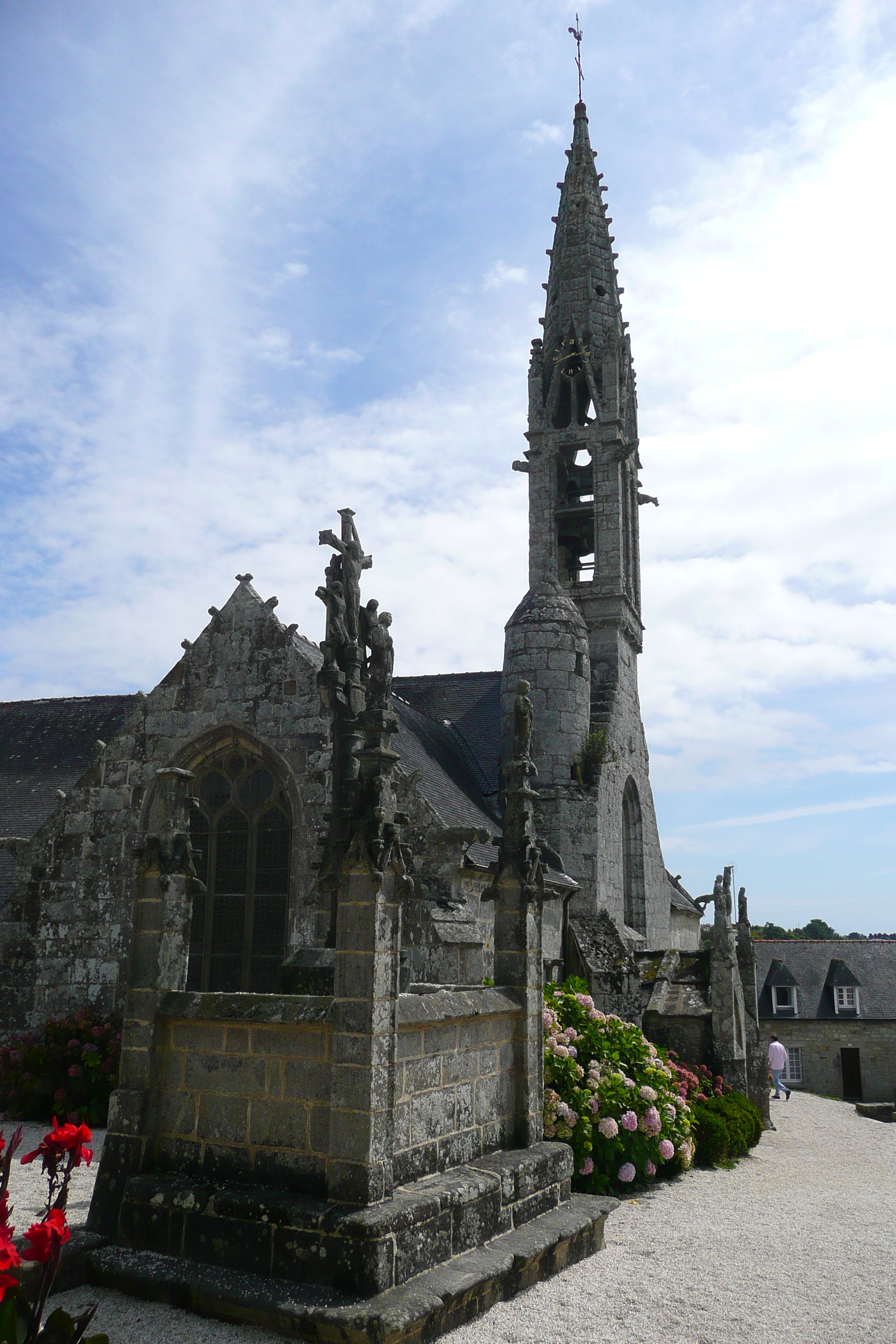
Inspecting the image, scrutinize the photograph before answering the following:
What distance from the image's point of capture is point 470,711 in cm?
1781

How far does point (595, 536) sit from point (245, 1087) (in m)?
15.4

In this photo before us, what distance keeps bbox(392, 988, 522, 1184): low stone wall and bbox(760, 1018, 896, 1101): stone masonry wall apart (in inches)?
1055

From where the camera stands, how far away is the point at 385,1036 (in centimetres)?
499

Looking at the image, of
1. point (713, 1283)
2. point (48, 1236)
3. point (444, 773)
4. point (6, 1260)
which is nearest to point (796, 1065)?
point (444, 773)

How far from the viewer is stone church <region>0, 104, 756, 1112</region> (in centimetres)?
1078

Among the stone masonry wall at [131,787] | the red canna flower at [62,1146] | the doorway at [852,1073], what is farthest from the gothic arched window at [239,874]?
the doorway at [852,1073]

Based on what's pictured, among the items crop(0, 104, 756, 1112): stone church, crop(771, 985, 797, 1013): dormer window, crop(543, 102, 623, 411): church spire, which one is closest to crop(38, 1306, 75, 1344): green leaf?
crop(0, 104, 756, 1112): stone church

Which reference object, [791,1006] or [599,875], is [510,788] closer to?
[599,875]

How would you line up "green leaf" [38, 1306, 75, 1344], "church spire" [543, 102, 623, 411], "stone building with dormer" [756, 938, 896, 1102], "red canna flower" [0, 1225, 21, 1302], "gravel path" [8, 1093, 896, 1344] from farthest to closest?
"stone building with dormer" [756, 938, 896, 1102]
"church spire" [543, 102, 623, 411]
"gravel path" [8, 1093, 896, 1344]
"green leaf" [38, 1306, 75, 1344]
"red canna flower" [0, 1225, 21, 1302]

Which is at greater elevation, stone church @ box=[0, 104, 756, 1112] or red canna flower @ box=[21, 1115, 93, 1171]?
stone church @ box=[0, 104, 756, 1112]

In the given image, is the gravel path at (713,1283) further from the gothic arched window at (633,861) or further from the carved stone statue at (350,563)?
the gothic arched window at (633,861)

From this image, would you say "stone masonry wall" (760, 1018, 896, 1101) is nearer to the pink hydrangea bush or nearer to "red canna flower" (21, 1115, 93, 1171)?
the pink hydrangea bush

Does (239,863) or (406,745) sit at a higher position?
(406,745)

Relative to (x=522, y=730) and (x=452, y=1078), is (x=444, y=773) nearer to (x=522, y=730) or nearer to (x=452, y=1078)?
(x=522, y=730)
